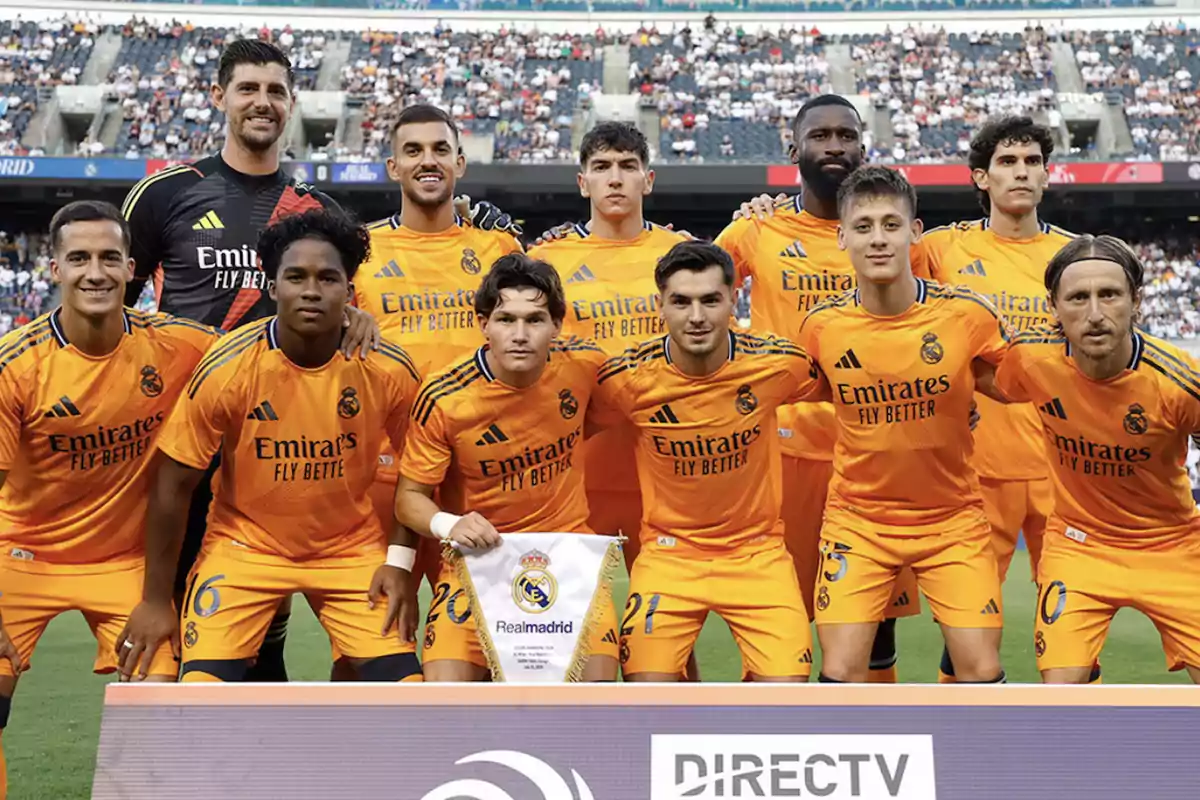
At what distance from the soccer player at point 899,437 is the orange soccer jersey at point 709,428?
0.24 metres

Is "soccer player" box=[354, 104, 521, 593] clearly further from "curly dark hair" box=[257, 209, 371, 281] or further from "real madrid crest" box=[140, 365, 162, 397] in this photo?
"real madrid crest" box=[140, 365, 162, 397]

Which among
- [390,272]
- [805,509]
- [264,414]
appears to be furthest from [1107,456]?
[264,414]

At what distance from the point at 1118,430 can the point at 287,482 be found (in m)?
3.04

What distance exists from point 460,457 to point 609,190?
1.47 m

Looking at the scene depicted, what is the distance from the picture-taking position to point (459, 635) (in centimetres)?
430

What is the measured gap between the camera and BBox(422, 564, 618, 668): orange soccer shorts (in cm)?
429

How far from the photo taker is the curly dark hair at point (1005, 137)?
5.30 meters

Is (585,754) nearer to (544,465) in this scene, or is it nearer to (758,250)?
(544,465)

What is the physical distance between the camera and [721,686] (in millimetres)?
2857

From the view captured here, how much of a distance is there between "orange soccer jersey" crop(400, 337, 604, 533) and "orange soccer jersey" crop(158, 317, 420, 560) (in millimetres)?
216

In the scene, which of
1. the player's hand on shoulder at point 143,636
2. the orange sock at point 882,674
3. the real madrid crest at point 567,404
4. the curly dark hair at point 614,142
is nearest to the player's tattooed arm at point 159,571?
the player's hand on shoulder at point 143,636

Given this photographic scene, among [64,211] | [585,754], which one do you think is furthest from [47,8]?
[585,754]

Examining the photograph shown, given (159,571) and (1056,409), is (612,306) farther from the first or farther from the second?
(159,571)

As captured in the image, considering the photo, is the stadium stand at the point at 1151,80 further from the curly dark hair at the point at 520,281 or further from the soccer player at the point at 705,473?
the curly dark hair at the point at 520,281
